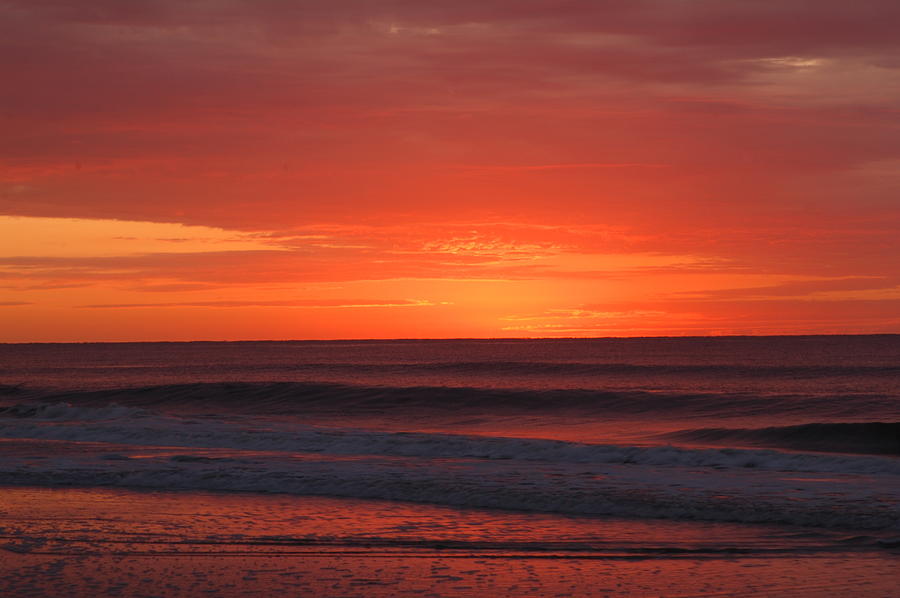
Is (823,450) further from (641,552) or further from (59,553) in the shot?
(59,553)

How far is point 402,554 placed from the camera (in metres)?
11.6

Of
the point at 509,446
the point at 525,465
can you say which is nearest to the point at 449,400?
the point at 509,446

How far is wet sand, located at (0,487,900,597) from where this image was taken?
9977 millimetres

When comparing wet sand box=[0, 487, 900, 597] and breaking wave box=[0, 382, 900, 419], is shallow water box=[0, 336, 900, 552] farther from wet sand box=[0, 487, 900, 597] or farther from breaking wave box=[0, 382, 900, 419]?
wet sand box=[0, 487, 900, 597]

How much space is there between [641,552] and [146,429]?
20.4 m

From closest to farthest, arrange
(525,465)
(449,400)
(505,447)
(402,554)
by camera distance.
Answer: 1. (402,554)
2. (525,465)
3. (505,447)
4. (449,400)

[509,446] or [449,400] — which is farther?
[449,400]

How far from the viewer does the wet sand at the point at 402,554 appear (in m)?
9.98

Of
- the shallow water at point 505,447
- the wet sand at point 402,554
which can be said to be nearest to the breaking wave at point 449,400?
the shallow water at point 505,447

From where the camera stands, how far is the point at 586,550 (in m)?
11.8

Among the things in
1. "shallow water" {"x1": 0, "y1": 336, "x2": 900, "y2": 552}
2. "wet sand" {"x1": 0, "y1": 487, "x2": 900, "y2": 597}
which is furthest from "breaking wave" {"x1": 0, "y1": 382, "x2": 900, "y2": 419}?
"wet sand" {"x1": 0, "y1": 487, "x2": 900, "y2": 597}

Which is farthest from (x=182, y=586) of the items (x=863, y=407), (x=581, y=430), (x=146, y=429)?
(x=863, y=407)

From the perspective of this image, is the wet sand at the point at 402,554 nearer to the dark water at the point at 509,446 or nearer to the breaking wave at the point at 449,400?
the dark water at the point at 509,446

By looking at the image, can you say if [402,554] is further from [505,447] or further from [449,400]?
[449,400]
